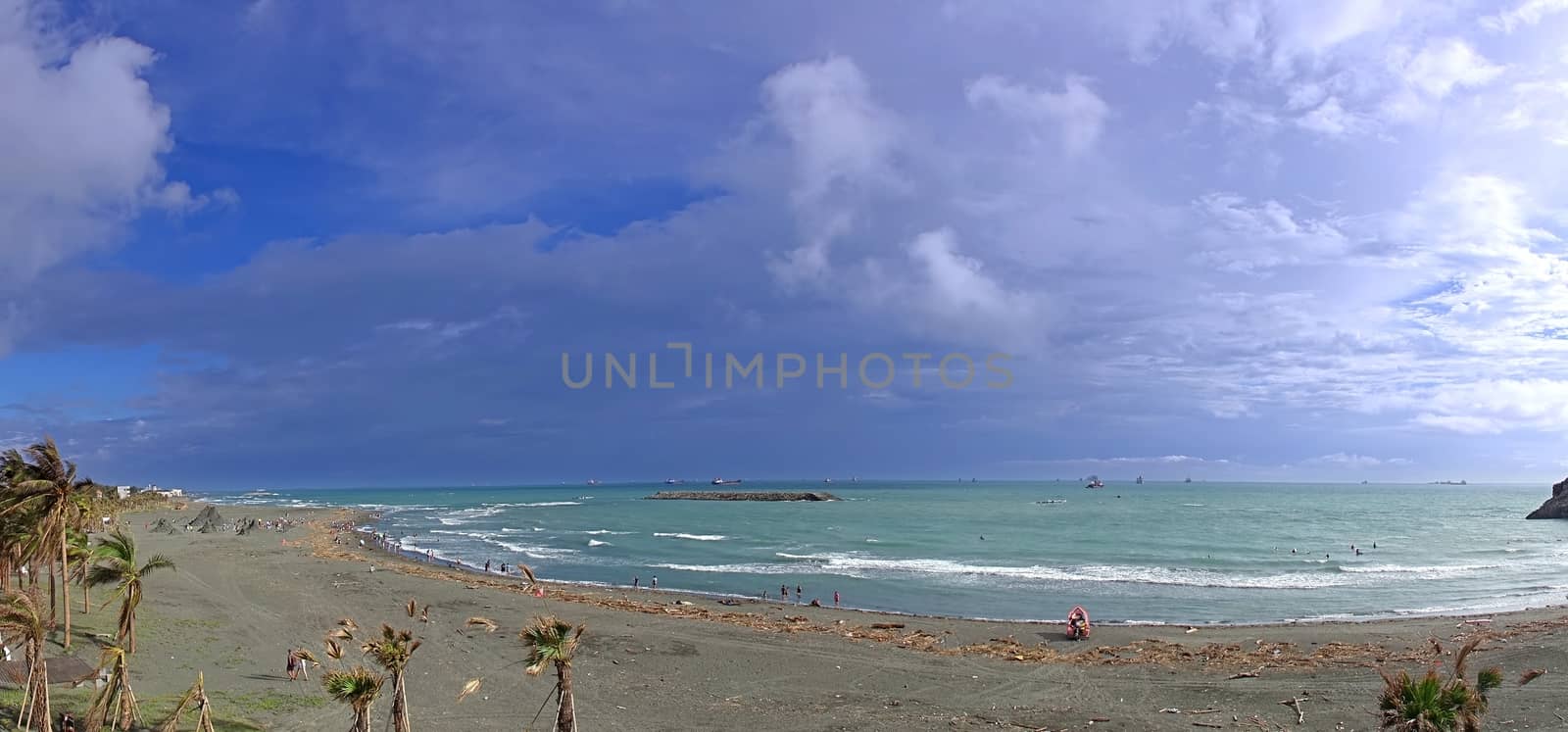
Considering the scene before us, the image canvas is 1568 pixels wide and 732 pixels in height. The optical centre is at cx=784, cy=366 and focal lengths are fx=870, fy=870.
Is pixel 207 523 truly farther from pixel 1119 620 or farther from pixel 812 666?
pixel 1119 620

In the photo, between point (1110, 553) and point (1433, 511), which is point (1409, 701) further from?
point (1433, 511)

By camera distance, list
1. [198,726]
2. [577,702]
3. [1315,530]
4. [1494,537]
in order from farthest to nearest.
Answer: [1315,530], [1494,537], [577,702], [198,726]

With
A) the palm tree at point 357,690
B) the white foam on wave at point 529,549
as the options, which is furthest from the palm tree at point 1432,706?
the white foam on wave at point 529,549

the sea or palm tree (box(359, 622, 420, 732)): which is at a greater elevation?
palm tree (box(359, 622, 420, 732))

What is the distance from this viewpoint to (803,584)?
45094 mm

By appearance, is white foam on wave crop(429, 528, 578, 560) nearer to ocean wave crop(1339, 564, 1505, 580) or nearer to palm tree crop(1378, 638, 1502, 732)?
ocean wave crop(1339, 564, 1505, 580)

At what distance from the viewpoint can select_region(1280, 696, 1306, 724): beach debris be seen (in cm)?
1919

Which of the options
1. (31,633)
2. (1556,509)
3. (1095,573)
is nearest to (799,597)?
(1095,573)

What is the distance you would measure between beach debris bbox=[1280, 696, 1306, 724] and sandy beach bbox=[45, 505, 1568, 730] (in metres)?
0.13

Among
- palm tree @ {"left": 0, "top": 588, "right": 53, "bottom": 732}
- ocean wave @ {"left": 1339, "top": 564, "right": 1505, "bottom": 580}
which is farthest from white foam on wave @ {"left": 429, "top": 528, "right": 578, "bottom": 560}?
ocean wave @ {"left": 1339, "top": 564, "right": 1505, "bottom": 580}

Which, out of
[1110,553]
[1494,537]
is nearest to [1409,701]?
[1110,553]

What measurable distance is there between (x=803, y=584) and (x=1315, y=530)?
63.8 meters

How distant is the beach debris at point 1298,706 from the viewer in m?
19.2

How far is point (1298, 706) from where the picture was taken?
20.1 meters
